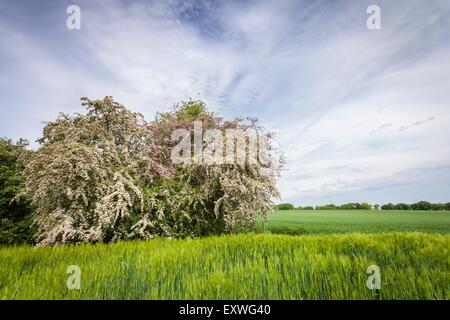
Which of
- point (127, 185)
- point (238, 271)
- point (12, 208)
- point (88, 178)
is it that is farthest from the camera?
point (12, 208)

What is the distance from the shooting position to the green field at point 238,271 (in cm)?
370

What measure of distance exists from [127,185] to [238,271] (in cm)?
592

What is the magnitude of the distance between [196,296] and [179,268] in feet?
4.29

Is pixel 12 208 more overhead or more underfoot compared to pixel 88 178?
more underfoot

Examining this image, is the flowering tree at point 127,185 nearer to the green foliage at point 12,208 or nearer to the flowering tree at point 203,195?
the flowering tree at point 203,195

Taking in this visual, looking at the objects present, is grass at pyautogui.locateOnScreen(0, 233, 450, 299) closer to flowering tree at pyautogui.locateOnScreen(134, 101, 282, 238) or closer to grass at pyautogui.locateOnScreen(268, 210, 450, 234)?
flowering tree at pyautogui.locateOnScreen(134, 101, 282, 238)

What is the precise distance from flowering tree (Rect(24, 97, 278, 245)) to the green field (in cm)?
177

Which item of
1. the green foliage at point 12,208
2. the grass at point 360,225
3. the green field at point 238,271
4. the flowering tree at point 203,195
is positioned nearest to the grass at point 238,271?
the green field at point 238,271

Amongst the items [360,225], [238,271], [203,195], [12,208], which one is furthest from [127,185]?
[360,225]

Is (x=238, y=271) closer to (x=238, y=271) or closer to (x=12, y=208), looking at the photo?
(x=238, y=271)

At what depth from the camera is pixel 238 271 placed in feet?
14.5

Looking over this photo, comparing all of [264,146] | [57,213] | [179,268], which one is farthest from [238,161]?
[57,213]

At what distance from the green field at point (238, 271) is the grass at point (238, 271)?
0.05ft

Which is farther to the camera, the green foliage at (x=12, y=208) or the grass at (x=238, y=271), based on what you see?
the green foliage at (x=12, y=208)
